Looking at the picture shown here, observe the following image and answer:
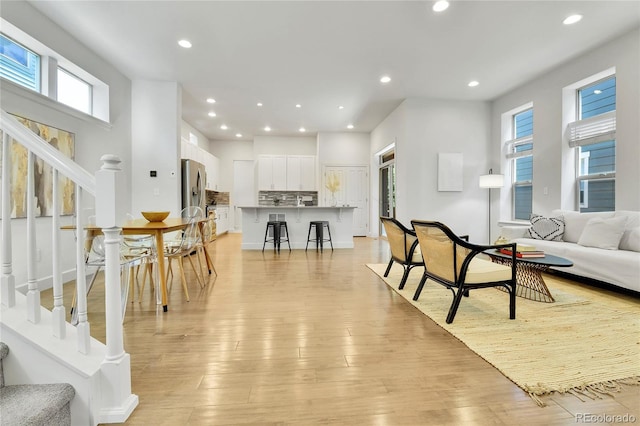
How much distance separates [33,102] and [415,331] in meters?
4.45

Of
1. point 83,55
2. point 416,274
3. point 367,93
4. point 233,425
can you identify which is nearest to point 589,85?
point 367,93

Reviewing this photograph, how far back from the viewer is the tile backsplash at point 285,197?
884 centimetres

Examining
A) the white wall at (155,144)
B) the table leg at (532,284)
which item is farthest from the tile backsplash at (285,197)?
the table leg at (532,284)

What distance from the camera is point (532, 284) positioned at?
3031 millimetres

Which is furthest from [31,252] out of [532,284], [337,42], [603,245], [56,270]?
[603,245]

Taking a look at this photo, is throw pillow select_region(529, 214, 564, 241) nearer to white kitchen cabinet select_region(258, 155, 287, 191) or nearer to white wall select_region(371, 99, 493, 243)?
white wall select_region(371, 99, 493, 243)

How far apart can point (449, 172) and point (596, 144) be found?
2.17 meters

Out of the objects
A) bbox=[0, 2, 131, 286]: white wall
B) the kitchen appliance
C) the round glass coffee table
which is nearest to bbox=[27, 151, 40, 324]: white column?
bbox=[0, 2, 131, 286]: white wall

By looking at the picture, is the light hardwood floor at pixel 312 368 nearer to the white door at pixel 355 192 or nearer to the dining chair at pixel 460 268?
the dining chair at pixel 460 268

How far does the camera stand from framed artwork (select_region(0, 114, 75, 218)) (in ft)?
9.05

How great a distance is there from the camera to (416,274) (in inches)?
147

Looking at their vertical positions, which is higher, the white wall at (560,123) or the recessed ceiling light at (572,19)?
the recessed ceiling light at (572,19)

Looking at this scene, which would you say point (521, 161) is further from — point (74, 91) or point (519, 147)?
point (74, 91)

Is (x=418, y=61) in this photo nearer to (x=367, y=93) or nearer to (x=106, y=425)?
(x=367, y=93)
